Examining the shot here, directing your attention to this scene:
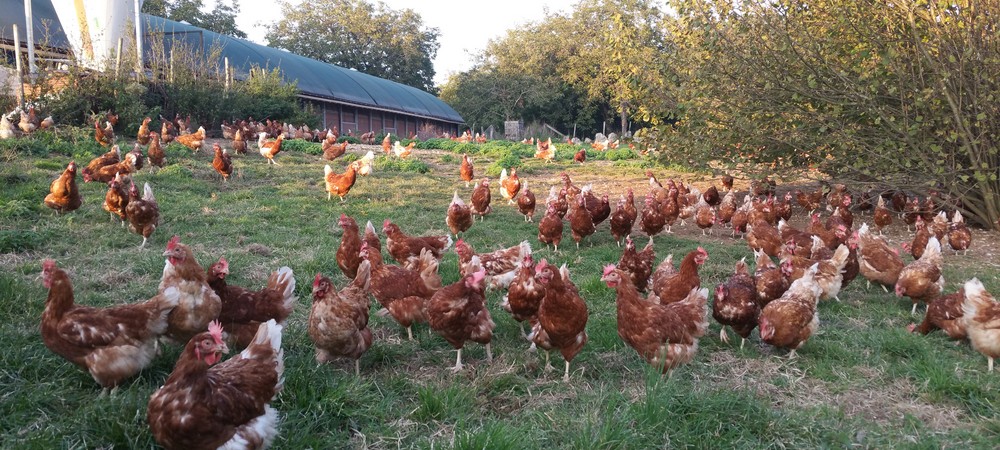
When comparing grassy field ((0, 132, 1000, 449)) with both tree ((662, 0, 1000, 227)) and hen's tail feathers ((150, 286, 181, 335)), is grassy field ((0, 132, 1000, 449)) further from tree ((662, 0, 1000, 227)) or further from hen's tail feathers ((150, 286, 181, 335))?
tree ((662, 0, 1000, 227))

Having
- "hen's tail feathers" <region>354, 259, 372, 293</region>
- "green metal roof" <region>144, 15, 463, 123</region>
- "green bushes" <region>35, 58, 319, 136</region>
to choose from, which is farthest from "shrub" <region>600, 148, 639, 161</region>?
"hen's tail feathers" <region>354, 259, 372, 293</region>

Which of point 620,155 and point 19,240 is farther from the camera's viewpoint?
point 620,155

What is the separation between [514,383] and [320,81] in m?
32.5

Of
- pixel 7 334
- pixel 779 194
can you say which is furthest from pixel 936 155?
pixel 7 334

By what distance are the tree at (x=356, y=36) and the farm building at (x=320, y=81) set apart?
552 inches

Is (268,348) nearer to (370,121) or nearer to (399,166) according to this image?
(399,166)

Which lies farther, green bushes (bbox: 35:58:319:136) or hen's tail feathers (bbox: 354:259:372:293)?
green bushes (bbox: 35:58:319:136)

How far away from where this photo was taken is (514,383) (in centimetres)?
414

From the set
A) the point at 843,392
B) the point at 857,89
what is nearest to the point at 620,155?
the point at 857,89

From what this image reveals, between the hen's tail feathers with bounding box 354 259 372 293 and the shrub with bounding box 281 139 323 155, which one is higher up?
the shrub with bounding box 281 139 323 155

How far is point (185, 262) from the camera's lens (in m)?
4.34

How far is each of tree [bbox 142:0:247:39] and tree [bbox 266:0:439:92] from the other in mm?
4889

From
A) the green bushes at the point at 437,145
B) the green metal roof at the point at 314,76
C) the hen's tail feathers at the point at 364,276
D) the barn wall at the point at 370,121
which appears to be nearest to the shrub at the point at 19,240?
the hen's tail feathers at the point at 364,276

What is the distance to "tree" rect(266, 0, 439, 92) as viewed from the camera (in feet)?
175
